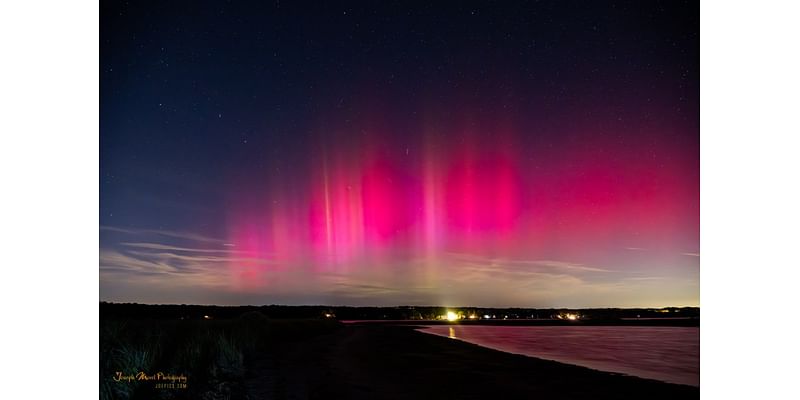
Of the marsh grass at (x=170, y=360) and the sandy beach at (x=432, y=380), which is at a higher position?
the marsh grass at (x=170, y=360)

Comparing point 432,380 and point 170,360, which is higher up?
point 170,360

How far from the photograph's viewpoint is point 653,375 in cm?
916

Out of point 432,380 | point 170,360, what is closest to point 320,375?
point 432,380

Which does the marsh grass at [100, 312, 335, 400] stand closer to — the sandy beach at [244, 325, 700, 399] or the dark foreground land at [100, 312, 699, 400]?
the dark foreground land at [100, 312, 699, 400]

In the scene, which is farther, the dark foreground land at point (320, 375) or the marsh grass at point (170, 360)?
the marsh grass at point (170, 360)

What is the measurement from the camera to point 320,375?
25.3 ft

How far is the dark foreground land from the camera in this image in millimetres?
6609

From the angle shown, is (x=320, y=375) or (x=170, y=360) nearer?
(x=170, y=360)

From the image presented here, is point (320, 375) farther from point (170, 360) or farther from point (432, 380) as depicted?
point (170, 360)

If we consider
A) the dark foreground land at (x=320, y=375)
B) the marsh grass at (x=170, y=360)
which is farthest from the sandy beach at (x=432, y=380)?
the marsh grass at (x=170, y=360)

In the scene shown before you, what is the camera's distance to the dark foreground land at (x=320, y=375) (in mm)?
6609

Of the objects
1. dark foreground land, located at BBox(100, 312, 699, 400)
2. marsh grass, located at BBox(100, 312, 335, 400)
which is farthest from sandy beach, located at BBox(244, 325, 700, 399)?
marsh grass, located at BBox(100, 312, 335, 400)

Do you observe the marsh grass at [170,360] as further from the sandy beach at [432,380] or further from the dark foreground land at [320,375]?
the sandy beach at [432,380]
